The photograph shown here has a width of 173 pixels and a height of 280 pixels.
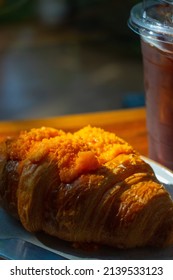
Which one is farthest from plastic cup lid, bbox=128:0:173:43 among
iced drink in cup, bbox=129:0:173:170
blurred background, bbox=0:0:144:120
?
blurred background, bbox=0:0:144:120

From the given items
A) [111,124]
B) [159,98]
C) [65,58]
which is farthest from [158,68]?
[65,58]

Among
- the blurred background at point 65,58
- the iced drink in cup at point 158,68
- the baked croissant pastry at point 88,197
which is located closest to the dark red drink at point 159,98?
the iced drink in cup at point 158,68

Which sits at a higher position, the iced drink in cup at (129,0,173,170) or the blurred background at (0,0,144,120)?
the iced drink in cup at (129,0,173,170)

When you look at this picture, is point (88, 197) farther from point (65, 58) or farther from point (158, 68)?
point (65, 58)

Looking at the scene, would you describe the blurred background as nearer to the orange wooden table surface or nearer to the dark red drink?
the orange wooden table surface

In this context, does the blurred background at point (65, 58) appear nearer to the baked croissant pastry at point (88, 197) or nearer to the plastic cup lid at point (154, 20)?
the plastic cup lid at point (154, 20)

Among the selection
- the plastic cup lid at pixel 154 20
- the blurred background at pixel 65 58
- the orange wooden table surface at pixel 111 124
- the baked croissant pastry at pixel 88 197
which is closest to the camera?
the baked croissant pastry at pixel 88 197
